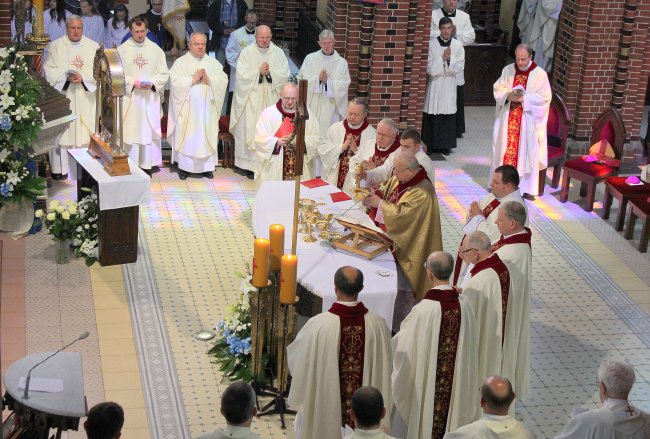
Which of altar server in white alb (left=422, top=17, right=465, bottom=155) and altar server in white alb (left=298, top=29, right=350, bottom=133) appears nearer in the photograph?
altar server in white alb (left=298, top=29, right=350, bottom=133)

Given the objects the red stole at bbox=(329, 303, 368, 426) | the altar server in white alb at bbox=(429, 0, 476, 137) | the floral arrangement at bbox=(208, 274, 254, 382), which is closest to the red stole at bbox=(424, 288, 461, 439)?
the red stole at bbox=(329, 303, 368, 426)

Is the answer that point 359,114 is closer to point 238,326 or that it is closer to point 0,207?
point 238,326

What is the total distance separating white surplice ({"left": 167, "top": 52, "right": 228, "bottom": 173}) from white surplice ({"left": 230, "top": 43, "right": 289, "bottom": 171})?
0.84 ft

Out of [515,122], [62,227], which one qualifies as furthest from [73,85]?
[515,122]

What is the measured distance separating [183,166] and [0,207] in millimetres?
2761

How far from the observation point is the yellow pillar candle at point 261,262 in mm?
7512

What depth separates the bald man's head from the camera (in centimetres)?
575

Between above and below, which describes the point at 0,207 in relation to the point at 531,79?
below

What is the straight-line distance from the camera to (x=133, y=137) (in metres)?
13.2

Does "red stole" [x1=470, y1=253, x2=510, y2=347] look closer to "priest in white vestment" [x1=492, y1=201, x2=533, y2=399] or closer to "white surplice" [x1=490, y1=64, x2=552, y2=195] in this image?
"priest in white vestment" [x1=492, y1=201, x2=533, y2=399]

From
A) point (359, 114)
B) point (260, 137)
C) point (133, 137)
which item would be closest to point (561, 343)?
point (359, 114)

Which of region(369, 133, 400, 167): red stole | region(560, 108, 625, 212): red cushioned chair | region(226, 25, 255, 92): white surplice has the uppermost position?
region(226, 25, 255, 92): white surplice

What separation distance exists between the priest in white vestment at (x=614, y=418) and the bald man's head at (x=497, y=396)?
424 mm

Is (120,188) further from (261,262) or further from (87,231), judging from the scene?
(261,262)
